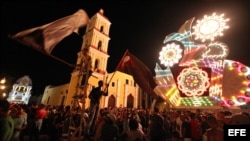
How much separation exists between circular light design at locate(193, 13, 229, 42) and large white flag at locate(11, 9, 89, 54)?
1930cm

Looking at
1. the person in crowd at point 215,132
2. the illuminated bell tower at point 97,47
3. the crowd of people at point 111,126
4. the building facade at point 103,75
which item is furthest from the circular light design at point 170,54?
the person in crowd at point 215,132

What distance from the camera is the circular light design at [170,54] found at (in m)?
23.2

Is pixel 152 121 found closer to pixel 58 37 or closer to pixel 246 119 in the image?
pixel 246 119

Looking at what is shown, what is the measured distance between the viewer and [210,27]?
69.7 ft

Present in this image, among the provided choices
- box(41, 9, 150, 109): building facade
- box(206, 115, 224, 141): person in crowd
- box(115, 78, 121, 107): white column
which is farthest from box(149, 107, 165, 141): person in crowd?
box(115, 78, 121, 107): white column

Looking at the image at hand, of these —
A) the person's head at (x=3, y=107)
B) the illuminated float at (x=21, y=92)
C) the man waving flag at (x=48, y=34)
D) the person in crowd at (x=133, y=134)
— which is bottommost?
the person in crowd at (x=133, y=134)

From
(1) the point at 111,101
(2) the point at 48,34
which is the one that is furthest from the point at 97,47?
(2) the point at 48,34

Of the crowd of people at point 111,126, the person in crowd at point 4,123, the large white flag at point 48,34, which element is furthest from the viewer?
the large white flag at point 48,34

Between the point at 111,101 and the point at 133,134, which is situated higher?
the point at 111,101

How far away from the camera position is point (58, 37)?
5832 millimetres

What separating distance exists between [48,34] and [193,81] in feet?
65.7

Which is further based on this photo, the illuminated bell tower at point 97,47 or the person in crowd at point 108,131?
the illuminated bell tower at point 97,47

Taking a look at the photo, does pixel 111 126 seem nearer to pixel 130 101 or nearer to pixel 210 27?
pixel 210 27

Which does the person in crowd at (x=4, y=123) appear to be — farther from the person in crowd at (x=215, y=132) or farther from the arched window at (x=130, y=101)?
the arched window at (x=130, y=101)
